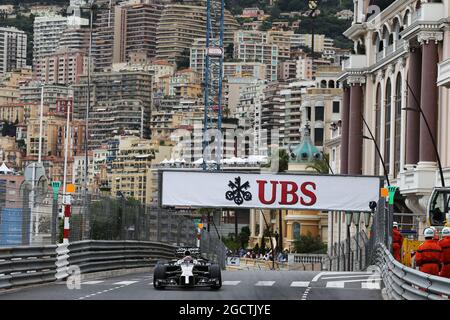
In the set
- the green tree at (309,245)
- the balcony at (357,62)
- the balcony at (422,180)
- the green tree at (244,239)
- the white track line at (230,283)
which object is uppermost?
the balcony at (357,62)

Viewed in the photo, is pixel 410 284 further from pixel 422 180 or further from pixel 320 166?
pixel 320 166

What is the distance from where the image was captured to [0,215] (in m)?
31.2

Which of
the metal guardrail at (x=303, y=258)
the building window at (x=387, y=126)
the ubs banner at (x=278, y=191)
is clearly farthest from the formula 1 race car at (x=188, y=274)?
the metal guardrail at (x=303, y=258)

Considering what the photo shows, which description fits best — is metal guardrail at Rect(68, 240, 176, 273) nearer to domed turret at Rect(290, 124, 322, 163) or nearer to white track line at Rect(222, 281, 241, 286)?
white track line at Rect(222, 281, 241, 286)

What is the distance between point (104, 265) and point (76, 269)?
13.9 feet

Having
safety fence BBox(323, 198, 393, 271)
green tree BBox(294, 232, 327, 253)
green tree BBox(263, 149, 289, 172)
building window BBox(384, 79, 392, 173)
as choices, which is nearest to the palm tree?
green tree BBox(294, 232, 327, 253)

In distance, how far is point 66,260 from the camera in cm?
3725

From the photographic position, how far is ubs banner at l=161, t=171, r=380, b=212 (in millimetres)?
67812

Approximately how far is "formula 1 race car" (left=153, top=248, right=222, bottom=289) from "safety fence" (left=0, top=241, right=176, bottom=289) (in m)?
3.01

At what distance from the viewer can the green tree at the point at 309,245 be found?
134 metres

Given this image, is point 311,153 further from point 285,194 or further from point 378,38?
point 285,194

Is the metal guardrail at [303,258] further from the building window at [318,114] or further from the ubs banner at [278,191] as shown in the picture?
the building window at [318,114]

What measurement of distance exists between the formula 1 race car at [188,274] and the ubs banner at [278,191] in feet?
112
